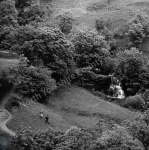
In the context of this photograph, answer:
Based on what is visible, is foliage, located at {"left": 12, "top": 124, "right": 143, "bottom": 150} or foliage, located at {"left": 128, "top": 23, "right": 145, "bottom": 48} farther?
foliage, located at {"left": 128, "top": 23, "right": 145, "bottom": 48}

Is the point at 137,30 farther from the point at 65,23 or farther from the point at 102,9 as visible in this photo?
the point at 102,9

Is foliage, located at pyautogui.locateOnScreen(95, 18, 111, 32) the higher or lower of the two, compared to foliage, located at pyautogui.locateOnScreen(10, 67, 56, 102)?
higher

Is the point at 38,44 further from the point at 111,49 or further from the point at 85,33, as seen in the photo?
the point at 111,49

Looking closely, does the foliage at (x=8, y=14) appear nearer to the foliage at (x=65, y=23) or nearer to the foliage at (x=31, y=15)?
the foliage at (x=31, y=15)

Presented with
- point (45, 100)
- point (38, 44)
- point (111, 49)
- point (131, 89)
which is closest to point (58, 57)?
point (38, 44)

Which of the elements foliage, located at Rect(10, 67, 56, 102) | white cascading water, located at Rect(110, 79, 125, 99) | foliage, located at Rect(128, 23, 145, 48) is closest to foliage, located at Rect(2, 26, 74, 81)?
foliage, located at Rect(10, 67, 56, 102)

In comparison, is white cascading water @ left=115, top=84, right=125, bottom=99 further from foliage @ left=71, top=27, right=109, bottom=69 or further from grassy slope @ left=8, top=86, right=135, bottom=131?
grassy slope @ left=8, top=86, right=135, bottom=131
